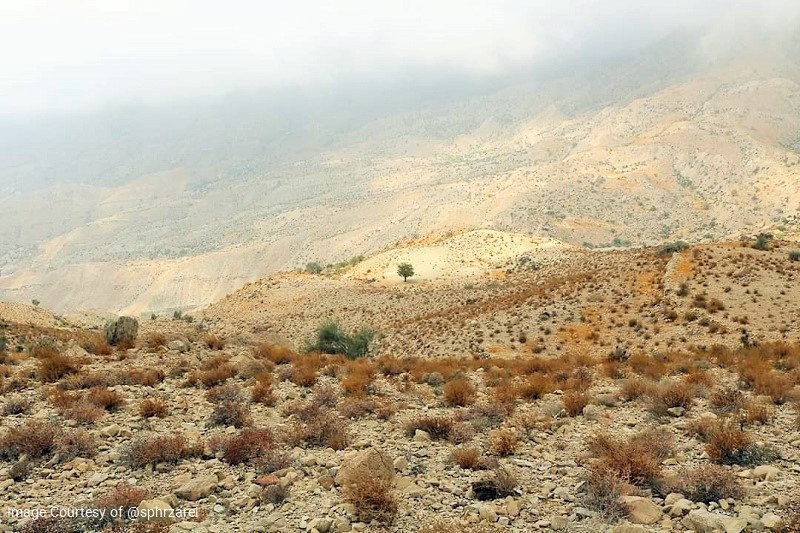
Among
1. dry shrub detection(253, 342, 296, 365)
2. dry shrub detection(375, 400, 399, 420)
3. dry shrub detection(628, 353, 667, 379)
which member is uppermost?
dry shrub detection(375, 400, 399, 420)

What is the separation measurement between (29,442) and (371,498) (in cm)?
638

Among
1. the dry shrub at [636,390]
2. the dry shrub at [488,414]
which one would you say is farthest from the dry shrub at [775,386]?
the dry shrub at [488,414]

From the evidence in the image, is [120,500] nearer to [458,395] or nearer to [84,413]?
[84,413]

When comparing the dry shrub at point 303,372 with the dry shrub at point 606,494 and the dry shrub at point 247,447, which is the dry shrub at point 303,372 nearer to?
the dry shrub at point 247,447

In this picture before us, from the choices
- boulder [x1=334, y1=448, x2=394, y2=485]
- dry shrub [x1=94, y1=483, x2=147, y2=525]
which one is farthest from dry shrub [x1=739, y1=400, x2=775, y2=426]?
dry shrub [x1=94, y1=483, x2=147, y2=525]

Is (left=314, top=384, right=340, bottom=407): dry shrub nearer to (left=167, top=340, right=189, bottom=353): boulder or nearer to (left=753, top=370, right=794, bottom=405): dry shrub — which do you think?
(left=167, top=340, right=189, bottom=353): boulder

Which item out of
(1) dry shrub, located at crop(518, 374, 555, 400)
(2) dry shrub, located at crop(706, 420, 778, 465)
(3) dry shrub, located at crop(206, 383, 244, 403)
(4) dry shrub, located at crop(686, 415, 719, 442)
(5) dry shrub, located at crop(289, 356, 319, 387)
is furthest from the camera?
(5) dry shrub, located at crop(289, 356, 319, 387)

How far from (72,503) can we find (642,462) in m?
8.49

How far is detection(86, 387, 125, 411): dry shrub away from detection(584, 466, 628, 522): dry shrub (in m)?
10.1

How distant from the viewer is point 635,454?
315 inches

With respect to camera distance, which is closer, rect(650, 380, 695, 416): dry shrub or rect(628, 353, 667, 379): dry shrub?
rect(650, 380, 695, 416): dry shrub

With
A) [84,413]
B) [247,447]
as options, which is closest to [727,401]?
[247,447]

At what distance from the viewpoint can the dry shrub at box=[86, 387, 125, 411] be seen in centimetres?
1130

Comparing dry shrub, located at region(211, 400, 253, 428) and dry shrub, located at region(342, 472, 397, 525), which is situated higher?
→ dry shrub, located at region(342, 472, 397, 525)
